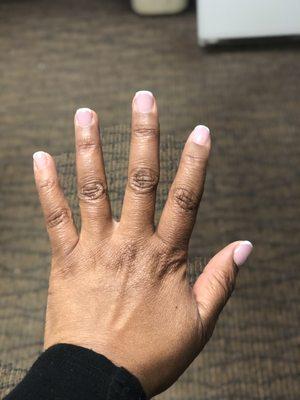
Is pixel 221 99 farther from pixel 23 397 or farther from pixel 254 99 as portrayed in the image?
pixel 23 397

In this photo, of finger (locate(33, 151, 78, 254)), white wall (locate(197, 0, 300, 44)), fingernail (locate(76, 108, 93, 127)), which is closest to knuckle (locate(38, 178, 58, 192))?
finger (locate(33, 151, 78, 254))

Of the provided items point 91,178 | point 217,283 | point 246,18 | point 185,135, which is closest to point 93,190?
point 91,178

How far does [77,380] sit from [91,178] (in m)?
0.31

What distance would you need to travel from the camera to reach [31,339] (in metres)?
1.40

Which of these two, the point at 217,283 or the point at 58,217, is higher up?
the point at 58,217

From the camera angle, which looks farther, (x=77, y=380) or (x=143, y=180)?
(x=143, y=180)

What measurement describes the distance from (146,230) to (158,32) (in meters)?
1.51

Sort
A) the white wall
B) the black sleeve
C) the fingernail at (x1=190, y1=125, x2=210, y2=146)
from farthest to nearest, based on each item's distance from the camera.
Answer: the white wall < the fingernail at (x1=190, y1=125, x2=210, y2=146) < the black sleeve

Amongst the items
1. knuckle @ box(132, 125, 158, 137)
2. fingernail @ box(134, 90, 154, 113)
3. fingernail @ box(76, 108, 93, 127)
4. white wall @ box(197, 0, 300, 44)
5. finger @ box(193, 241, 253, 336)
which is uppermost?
white wall @ box(197, 0, 300, 44)

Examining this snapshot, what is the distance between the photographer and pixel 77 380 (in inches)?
26.0

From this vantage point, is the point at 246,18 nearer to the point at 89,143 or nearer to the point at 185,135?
the point at 185,135

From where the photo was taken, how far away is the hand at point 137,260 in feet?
2.45

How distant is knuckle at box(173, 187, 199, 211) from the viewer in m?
0.79

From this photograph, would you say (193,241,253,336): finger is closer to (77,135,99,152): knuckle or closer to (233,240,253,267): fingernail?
(233,240,253,267): fingernail
